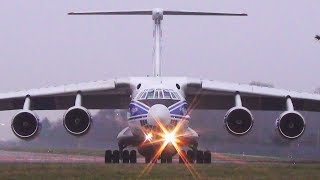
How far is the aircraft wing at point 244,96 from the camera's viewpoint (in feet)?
70.4

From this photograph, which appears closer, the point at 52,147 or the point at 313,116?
the point at 313,116

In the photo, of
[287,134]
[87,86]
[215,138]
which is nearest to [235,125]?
[287,134]

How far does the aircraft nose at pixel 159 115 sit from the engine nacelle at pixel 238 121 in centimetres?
201

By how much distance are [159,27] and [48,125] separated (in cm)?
2473

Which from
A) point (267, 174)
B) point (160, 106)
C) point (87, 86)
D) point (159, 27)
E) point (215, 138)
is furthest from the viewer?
point (215, 138)

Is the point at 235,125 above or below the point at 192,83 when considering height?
below

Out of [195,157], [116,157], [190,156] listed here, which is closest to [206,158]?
[195,157]

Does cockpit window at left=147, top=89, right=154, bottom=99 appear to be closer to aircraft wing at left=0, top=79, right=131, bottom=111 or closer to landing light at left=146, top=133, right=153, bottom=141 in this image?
landing light at left=146, top=133, right=153, bottom=141

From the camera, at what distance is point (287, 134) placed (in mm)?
20453

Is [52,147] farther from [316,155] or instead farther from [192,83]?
[192,83]

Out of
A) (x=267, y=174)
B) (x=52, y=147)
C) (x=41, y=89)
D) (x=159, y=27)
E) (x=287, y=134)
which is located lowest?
(x=267, y=174)

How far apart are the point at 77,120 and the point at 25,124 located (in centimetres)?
159

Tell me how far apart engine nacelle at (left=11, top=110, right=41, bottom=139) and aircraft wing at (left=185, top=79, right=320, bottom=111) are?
4.80 metres

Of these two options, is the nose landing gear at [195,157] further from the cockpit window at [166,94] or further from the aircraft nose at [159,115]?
the aircraft nose at [159,115]
